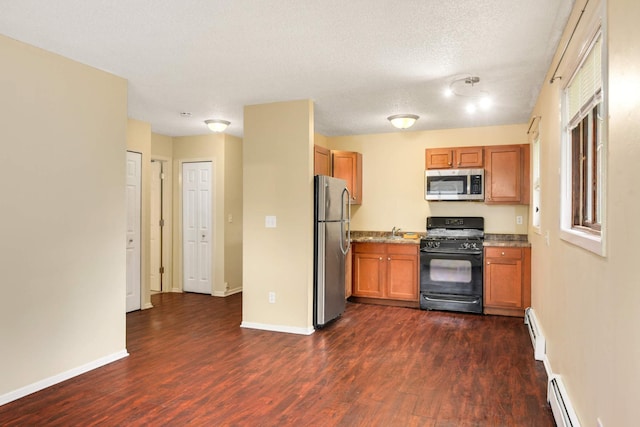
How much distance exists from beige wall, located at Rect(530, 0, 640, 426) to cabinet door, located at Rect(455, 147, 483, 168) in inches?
114

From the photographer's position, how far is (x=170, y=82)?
12.3 feet

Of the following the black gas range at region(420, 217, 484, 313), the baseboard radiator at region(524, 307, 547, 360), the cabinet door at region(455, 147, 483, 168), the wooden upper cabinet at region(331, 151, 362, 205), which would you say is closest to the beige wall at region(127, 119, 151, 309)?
the wooden upper cabinet at region(331, 151, 362, 205)

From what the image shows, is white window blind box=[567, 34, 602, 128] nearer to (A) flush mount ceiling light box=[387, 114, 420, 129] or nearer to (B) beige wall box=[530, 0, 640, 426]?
(B) beige wall box=[530, 0, 640, 426]

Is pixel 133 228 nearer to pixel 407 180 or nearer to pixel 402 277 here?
pixel 402 277

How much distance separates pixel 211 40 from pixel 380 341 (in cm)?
298

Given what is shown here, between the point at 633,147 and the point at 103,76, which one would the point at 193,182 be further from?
the point at 633,147

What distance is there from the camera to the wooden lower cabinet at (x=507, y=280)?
16.5 ft

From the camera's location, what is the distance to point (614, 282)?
157 cm

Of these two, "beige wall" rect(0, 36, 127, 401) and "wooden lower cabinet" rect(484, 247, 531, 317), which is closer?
"beige wall" rect(0, 36, 127, 401)

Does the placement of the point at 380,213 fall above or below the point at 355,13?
below

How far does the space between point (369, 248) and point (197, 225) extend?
260cm

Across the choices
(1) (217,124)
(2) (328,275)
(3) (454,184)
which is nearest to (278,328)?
(2) (328,275)

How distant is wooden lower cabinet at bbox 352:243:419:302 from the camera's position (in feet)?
18.1

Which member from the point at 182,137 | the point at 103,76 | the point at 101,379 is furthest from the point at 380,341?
the point at 182,137
